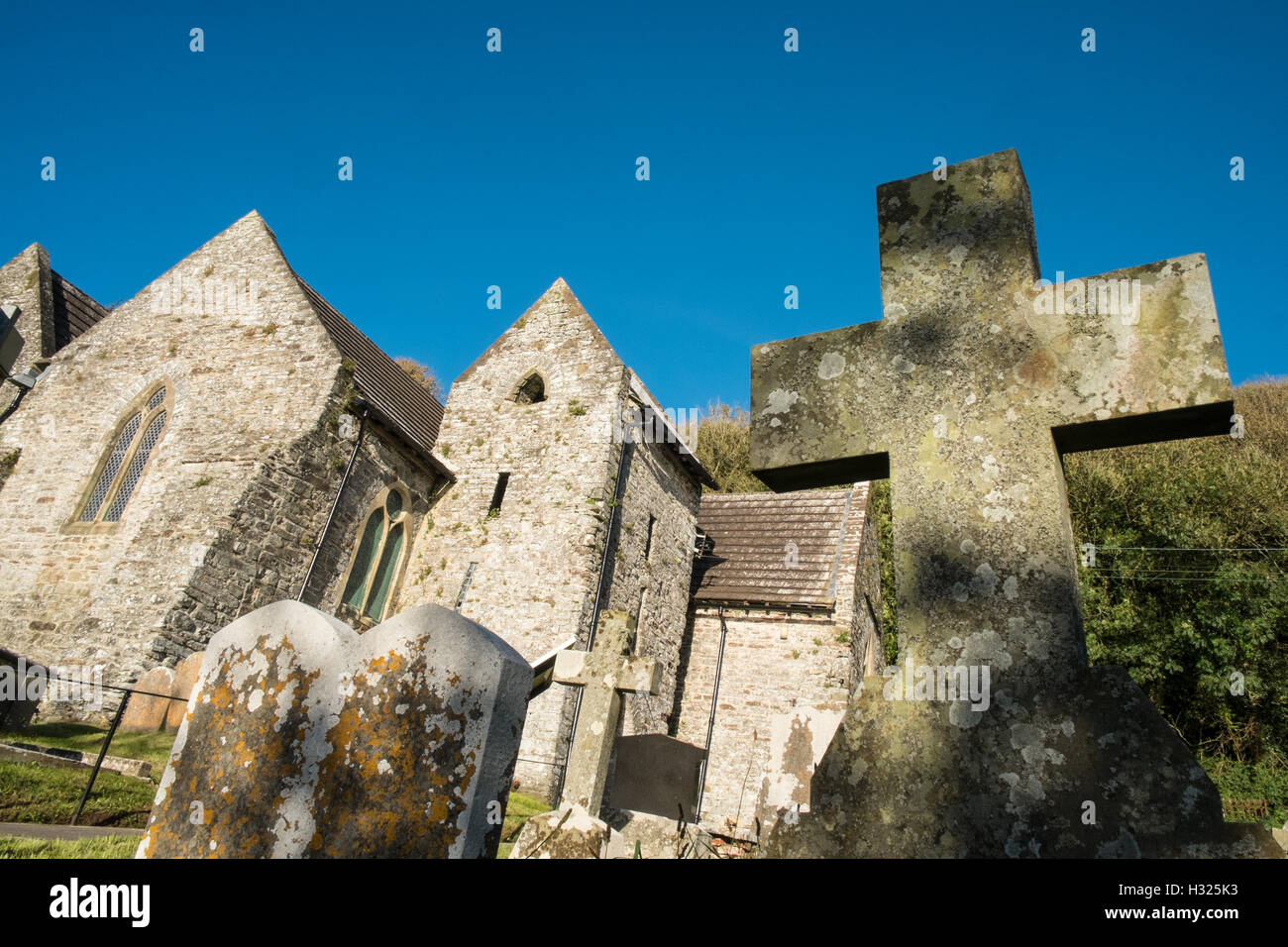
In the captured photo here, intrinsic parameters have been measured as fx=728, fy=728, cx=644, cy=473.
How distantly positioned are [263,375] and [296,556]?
3529 mm

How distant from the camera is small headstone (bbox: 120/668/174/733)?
927cm

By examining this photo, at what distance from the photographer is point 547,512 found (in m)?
14.2

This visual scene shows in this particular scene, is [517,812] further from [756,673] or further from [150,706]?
[756,673]

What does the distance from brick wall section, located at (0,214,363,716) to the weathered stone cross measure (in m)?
5.95

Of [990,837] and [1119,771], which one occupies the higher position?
[1119,771]

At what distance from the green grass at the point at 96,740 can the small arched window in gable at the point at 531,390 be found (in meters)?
9.19

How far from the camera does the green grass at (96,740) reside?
8258mm

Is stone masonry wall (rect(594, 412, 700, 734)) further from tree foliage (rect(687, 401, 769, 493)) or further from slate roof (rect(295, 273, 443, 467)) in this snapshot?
tree foliage (rect(687, 401, 769, 493))

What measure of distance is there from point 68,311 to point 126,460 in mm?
8272

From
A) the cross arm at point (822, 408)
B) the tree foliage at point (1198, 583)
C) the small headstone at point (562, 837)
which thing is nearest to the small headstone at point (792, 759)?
the small headstone at point (562, 837)

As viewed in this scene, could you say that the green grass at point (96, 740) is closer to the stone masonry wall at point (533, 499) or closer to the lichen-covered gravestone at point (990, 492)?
the stone masonry wall at point (533, 499)
